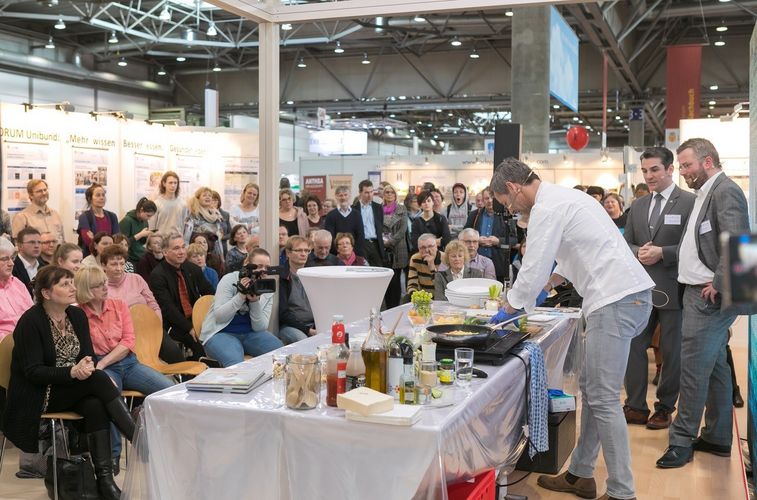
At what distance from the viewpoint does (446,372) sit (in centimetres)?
254

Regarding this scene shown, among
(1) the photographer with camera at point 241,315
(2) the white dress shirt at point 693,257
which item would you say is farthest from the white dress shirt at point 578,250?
(1) the photographer with camera at point 241,315

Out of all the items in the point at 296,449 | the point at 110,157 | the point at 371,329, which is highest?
the point at 110,157

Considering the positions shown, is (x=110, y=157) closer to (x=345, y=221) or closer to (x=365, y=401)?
(x=345, y=221)

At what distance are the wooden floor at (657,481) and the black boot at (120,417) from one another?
1.38ft

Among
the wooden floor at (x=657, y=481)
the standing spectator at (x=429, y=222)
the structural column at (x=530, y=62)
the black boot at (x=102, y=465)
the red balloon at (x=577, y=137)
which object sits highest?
the structural column at (x=530, y=62)

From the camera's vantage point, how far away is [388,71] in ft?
61.5

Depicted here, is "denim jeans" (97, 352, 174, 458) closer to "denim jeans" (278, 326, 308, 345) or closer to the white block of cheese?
"denim jeans" (278, 326, 308, 345)

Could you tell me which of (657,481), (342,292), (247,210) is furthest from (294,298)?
(247,210)

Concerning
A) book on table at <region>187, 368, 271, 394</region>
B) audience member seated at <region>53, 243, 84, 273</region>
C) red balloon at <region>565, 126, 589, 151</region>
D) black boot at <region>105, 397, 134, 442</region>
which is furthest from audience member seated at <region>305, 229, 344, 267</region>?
red balloon at <region>565, 126, 589, 151</region>

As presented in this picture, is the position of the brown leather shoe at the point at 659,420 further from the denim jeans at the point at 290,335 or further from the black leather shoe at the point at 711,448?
the denim jeans at the point at 290,335

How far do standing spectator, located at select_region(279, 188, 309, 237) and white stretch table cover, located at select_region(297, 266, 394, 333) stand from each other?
2.82m

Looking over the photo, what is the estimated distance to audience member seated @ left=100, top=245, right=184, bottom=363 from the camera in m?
4.76

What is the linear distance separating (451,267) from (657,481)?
6.78 feet

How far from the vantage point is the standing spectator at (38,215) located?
23.0ft
